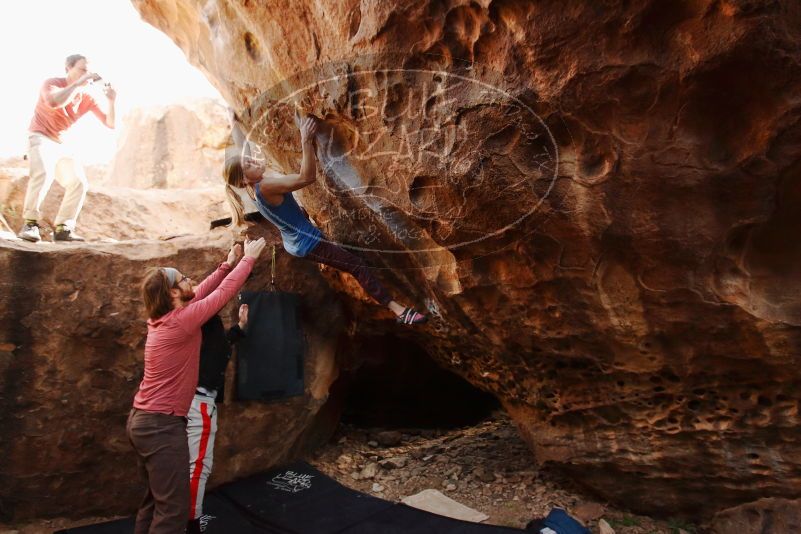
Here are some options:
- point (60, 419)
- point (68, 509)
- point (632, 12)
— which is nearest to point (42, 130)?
point (60, 419)

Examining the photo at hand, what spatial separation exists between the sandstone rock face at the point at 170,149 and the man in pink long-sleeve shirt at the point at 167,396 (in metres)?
8.69

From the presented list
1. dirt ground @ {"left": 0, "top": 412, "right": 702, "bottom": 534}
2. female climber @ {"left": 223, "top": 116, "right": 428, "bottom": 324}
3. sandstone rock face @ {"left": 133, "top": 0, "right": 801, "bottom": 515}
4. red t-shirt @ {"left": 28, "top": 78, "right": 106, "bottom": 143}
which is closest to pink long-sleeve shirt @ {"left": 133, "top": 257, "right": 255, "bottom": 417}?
female climber @ {"left": 223, "top": 116, "right": 428, "bottom": 324}

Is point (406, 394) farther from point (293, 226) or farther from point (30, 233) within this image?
point (30, 233)

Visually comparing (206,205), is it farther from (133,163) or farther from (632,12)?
(632,12)

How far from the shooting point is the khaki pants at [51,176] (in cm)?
398

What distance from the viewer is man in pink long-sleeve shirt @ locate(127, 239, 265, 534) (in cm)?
235

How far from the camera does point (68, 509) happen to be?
3.14 meters

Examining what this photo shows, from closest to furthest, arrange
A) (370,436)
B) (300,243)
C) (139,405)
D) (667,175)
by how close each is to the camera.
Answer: (667,175)
(139,405)
(300,243)
(370,436)

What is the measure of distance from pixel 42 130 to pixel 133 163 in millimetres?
7311

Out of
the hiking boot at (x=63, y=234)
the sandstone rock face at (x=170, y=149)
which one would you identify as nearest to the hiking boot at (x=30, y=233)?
the hiking boot at (x=63, y=234)

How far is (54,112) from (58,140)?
20 centimetres

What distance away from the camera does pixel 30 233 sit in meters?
3.89

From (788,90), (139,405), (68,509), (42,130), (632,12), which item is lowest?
(68,509)

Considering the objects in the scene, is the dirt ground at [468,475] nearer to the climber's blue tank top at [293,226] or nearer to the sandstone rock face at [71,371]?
the sandstone rock face at [71,371]
